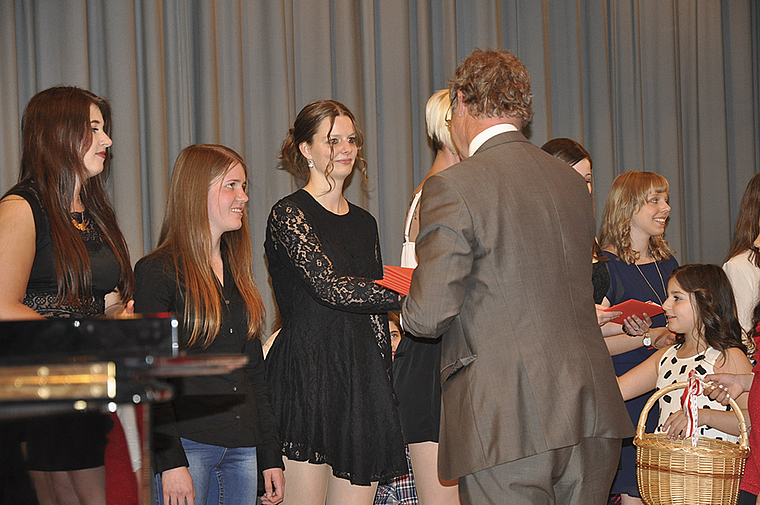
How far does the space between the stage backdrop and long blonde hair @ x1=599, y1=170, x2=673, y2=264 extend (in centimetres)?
87

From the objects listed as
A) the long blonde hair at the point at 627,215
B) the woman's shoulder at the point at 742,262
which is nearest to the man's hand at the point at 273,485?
the long blonde hair at the point at 627,215

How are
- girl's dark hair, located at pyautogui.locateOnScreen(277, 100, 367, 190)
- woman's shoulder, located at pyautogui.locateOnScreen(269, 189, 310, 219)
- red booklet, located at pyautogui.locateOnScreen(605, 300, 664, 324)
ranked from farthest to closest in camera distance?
red booklet, located at pyautogui.locateOnScreen(605, 300, 664, 324) → girl's dark hair, located at pyautogui.locateOnScreen(277, 100, 367, 190) → woman's shoulder, located at pyautogui.locateOnScreen(269, 189, 310, 219)

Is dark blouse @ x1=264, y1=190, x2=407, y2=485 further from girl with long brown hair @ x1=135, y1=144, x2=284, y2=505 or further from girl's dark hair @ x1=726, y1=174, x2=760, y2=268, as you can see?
girl's dark hair @ x1=726, y1=174, x2=760, y2=268

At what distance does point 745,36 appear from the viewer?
16.8ft

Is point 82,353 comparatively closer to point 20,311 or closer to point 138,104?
point 20,311

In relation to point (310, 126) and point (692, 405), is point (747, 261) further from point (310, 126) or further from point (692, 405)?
point (310, 126)

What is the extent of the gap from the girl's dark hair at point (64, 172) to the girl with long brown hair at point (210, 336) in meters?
0.18

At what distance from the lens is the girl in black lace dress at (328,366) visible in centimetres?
234

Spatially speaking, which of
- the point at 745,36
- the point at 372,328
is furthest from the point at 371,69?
the point at 745,36

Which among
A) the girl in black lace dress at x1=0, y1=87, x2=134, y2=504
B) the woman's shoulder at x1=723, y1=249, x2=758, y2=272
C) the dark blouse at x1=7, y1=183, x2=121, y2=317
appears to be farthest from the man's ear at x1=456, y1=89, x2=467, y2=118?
the woman's shoulder at x1=723, y1=249, x2=758, y2=272

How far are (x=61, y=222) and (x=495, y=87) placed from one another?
1.21 m

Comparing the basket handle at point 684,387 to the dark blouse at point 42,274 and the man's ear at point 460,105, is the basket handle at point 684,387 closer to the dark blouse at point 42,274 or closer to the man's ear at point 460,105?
the man's ear at point 460,105

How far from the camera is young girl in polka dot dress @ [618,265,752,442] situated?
9.57ft

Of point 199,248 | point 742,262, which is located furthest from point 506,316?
point 742,262
